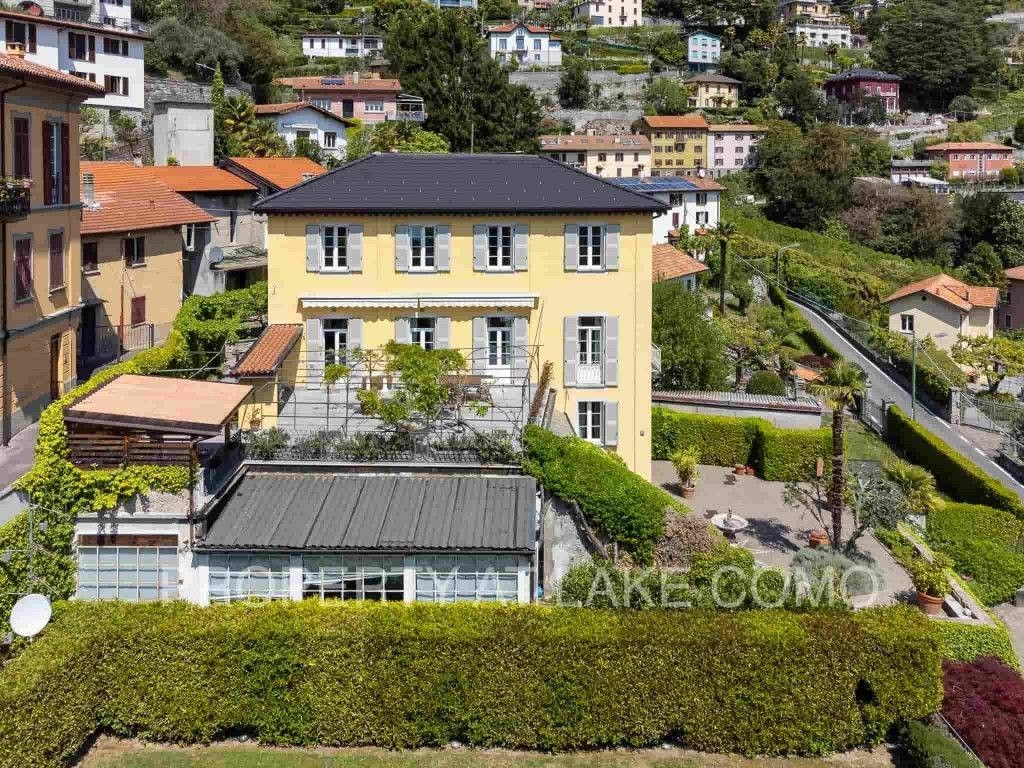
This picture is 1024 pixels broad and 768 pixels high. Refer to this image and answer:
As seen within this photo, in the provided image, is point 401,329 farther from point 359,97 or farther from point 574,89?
point 574,89

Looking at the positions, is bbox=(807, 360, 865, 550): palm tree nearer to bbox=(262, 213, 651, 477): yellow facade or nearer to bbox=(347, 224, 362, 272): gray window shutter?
bbox=(262, 213, 651, 477): yellow facade

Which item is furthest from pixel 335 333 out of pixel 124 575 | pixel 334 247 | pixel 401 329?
pixel 124 575

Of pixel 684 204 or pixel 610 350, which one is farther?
pixel 684 204

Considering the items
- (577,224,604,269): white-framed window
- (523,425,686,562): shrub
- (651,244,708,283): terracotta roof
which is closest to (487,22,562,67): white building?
(651,244,708,283): terracotta roof

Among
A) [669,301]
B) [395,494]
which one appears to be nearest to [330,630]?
[395,494]

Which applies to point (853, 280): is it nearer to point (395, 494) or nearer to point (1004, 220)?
point (1004, 220)

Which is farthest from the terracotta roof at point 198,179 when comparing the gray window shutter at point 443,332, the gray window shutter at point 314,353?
the gray window shutter at point 443,332
